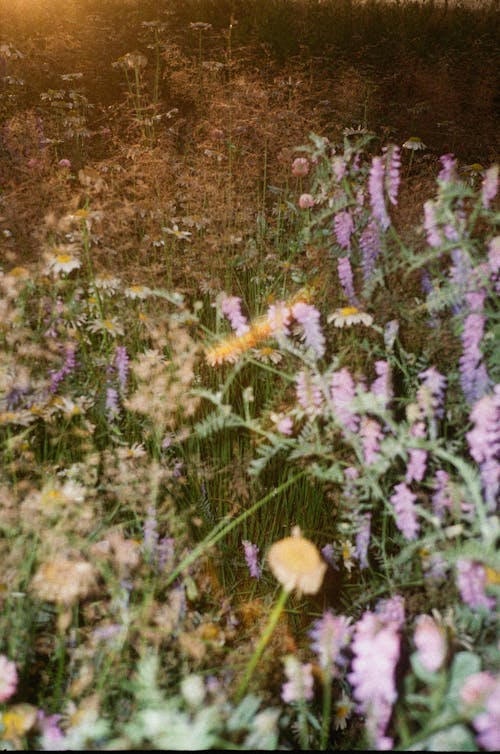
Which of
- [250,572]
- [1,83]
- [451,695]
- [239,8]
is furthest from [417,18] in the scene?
[451,695]

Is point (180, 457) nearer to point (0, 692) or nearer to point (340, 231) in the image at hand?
point (340, 231)

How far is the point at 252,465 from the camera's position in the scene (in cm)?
165

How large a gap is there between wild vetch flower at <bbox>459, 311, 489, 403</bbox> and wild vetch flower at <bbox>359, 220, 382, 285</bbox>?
394 mm

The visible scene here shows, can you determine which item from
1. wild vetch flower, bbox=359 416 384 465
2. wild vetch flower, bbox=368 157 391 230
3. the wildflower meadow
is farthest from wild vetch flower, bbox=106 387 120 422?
wild vetch flower, bbox=368 157 391 230

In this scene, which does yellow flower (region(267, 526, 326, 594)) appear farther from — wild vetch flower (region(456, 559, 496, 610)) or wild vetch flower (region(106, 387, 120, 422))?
wild vetch flower (region(106, 387, 120, 422))

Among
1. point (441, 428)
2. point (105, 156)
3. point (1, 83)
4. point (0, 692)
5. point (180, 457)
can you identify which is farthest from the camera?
point (1, 83)

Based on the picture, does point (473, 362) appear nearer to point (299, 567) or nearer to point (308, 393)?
point (308, 393)

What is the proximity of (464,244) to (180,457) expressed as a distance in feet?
3.37

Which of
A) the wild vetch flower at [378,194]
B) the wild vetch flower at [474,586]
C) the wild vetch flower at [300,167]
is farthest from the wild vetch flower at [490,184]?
the wild vetch flower at [300,167]

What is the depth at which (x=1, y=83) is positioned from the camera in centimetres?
437

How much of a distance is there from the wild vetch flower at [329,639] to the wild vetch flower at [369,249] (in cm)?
82

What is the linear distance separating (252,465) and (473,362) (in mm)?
622

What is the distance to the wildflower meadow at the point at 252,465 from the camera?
93 cm

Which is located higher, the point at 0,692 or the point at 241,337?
the point at 241,337
